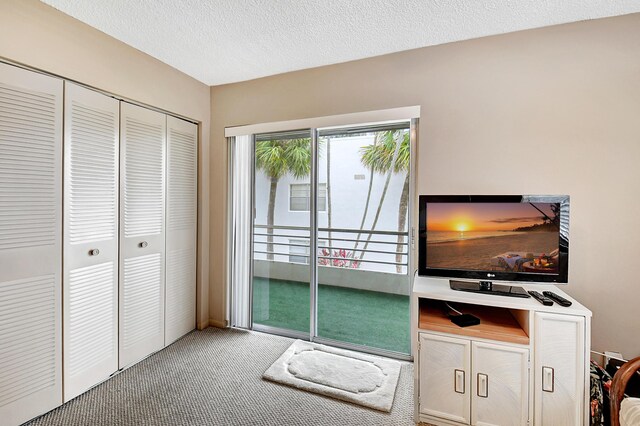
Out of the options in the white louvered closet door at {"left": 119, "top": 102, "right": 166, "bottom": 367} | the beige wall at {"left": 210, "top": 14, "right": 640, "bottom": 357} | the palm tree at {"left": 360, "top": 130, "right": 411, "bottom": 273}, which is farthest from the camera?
the palm tree at {"left": 360, "top": 130, "right": 411, "bottom": 273}

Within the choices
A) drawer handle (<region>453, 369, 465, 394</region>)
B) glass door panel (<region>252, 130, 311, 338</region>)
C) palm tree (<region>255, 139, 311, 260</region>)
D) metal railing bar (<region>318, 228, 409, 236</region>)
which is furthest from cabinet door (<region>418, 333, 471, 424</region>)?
palm tree (<region>255, 139, 311, 260</region>)

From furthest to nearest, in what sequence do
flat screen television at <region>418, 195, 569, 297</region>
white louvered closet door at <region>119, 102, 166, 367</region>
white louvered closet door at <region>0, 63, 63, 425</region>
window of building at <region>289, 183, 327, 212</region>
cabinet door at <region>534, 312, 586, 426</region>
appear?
window of building at <region>289, 183, 327, 212</region> < white louvered closet door at <region>119, 102, 166, 367</region> < flat screen television at <region>418, 195, 569, 297</region> < white louvered closet door at <region>0, 63, 63, 425</region> < cabinet door at <region>534, 312, 586, 426</region>

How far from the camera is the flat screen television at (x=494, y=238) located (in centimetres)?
176

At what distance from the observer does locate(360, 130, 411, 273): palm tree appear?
2.55m

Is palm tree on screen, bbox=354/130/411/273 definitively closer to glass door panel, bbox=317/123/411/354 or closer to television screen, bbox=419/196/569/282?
glass door panel, bbox=317/123/411/354

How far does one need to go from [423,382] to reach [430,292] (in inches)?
21.6

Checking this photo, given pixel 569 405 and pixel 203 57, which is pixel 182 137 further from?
pixel 569 405

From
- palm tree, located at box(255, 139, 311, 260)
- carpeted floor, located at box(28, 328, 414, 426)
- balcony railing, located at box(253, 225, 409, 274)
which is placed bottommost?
carpeted floor, located at box(28, 328, 414, 426)

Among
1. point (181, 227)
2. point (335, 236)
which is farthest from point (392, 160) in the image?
point (181, 227)

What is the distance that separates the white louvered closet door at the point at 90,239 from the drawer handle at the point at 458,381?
245 centimetres

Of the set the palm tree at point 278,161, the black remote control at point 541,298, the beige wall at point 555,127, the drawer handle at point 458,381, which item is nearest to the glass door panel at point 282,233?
the palm tree at point 278,161

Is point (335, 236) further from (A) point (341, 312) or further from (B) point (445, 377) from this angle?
(B) point (445, 377)

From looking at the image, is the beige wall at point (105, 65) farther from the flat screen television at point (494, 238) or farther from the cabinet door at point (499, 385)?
the cabinet door at point (499, 385)

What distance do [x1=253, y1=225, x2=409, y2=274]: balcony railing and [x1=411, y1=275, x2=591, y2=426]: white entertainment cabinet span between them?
0.80 m
